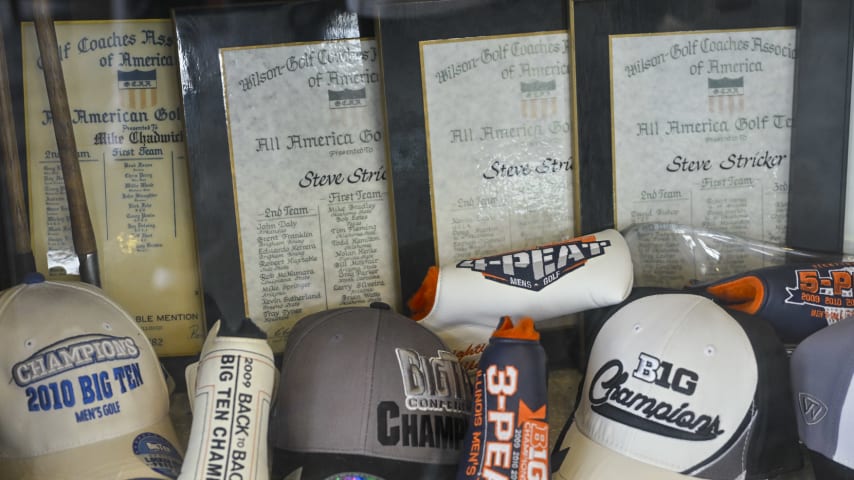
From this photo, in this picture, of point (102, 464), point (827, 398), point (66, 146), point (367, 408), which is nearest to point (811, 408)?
point (827, 398)

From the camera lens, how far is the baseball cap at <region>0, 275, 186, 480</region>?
613 millimetres

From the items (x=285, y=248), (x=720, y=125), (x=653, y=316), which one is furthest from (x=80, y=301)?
(x=720, y=125)

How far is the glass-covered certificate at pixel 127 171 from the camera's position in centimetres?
73

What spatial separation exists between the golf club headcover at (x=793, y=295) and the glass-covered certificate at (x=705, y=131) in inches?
3.9

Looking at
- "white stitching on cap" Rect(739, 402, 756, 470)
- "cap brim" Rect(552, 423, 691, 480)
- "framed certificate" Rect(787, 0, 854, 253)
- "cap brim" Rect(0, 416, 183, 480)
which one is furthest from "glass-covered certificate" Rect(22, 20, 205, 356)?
"framed certificate" Rect(787, 0, 854, 253)

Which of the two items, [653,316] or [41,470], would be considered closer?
[41,470]

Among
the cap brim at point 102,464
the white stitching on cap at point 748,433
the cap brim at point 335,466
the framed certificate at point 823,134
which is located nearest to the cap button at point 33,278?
the cap brim at point 102,464

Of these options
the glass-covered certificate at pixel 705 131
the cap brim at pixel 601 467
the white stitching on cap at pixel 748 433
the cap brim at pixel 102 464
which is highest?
the glass-covered certificate at pixel 705 131

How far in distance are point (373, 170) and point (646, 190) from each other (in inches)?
12.2

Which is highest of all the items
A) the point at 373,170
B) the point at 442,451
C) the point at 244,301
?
the point at 373,170

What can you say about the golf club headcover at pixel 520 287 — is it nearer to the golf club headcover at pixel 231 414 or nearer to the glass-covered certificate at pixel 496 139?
the glass-covered certificate at pixel 496 139

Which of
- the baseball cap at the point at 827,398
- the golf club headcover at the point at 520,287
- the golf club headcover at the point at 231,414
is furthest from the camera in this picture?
the golf club headcover at the point at 520,287

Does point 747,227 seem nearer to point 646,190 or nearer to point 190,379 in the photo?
point 646,190

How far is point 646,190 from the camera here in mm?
873
